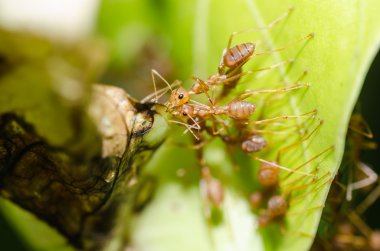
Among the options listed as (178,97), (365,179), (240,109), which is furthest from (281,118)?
(365,179)

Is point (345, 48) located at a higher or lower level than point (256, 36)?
lower

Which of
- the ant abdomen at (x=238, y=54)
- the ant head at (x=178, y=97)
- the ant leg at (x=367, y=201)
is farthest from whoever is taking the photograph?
the ant leg at (x=367, y=201)

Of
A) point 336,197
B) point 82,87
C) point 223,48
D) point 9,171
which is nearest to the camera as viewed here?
point 82,87

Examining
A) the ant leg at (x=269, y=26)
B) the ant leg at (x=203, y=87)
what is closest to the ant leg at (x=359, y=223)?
the ant leg at (x=203, y=87)

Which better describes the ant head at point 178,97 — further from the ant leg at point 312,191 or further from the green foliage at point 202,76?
the ant leg at point 312,191

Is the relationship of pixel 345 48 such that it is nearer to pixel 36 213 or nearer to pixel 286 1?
pixel 286 1

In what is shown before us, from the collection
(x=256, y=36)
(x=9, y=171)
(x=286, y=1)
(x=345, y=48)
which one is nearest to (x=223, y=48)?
(x=256, y=36)

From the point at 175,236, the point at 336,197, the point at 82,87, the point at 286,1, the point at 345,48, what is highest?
the point at 286,1
